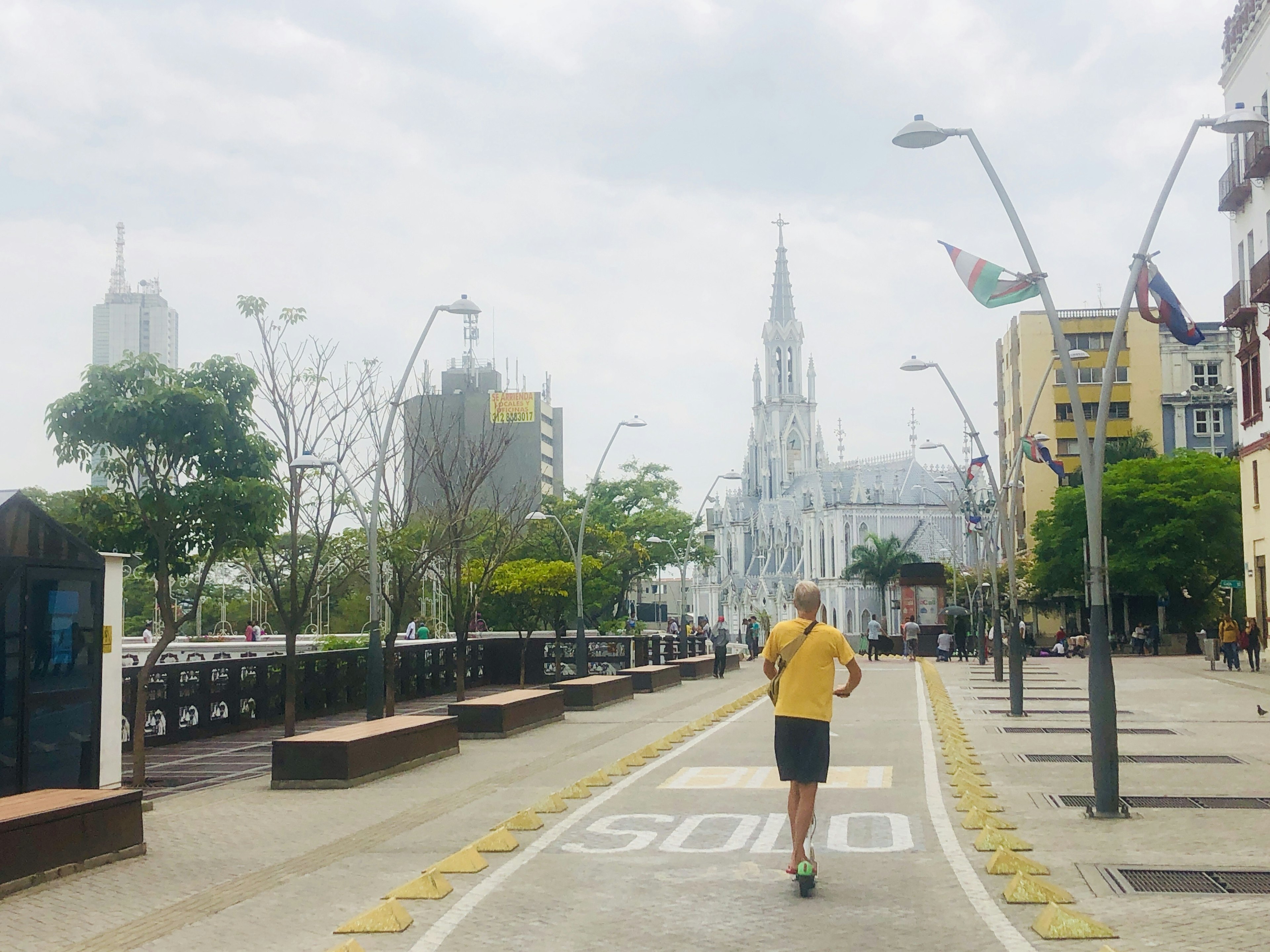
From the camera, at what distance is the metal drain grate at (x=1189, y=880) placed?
9281 mm

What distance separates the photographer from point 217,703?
24.7m

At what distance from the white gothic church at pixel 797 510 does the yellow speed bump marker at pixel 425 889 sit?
106 metres

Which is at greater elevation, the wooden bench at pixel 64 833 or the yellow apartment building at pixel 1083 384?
the yellow apartment building at pixel 1083 384

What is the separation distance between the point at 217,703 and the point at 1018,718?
1331cm

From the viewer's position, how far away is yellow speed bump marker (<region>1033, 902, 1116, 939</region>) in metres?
7.88

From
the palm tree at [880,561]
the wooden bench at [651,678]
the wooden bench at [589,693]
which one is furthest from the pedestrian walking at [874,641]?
the palm tree at [880,561]

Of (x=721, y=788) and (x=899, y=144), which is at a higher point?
(x=899, y=144)

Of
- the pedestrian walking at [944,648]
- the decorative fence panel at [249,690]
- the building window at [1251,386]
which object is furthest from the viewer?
the pedestrian walking at [944,648]

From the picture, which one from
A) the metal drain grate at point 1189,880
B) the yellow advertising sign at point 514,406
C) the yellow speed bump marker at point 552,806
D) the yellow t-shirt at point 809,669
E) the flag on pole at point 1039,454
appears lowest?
the metal drain grate at point 1189,880

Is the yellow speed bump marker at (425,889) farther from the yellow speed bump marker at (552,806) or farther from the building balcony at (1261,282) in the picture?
the building balcony at (1261,282)

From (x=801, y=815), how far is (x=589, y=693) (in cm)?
1993

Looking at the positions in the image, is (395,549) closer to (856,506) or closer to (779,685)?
(779,685)

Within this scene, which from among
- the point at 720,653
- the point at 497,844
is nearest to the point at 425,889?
the point at 497,844

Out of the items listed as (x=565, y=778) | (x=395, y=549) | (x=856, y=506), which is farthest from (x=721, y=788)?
(x=856, y=506)
